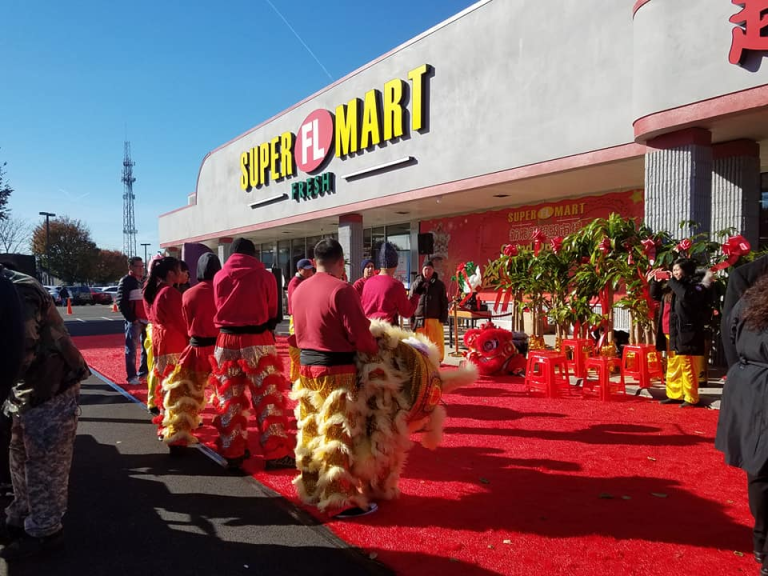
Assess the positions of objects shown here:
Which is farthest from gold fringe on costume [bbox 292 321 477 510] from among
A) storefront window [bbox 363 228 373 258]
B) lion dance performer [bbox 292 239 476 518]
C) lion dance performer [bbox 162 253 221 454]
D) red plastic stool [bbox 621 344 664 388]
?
storefront window [bbox 363 228 373 258]

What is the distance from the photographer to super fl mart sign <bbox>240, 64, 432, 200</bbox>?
13336 mm

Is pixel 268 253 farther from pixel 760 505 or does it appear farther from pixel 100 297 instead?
pixel 760 505

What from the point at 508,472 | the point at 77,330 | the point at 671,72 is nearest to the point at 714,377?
the point at 671,72

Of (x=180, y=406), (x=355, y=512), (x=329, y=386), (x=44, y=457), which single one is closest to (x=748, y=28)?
(x=329, y=386)

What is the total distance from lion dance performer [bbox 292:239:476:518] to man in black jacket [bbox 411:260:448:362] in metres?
5.26

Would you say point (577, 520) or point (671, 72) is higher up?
point (671, 72)

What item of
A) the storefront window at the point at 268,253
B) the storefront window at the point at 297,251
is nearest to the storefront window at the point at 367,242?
the storefront window at the point at 297,251

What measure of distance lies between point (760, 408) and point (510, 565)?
1.55 metres

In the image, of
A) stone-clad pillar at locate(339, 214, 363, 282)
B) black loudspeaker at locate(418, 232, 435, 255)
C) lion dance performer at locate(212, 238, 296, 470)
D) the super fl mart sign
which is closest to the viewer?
lion dance performer at locate(212, 238, 296, 470)

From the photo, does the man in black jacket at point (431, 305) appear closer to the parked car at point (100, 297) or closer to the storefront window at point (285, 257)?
Result: the storefront window at point (285, 257)

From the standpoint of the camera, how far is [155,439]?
18.7 feet

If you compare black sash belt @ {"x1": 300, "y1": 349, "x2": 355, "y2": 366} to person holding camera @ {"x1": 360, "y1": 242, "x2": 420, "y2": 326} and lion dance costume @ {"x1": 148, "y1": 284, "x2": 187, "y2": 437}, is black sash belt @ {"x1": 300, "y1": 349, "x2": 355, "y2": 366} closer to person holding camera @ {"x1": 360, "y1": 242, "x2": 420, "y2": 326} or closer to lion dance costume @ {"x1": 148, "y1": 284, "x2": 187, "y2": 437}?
person holding camera @ {"x1": 360, "y1": 242, "x2": 420, "y2": 326}

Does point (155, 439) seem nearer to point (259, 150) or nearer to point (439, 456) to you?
point (439, 456)

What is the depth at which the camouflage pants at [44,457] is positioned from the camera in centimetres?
310
